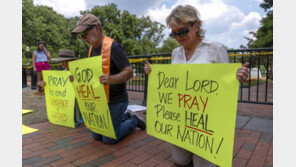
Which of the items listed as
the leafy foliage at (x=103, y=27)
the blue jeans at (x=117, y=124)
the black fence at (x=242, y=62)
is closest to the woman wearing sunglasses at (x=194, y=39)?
the blue jeans at (x=117, y=124)

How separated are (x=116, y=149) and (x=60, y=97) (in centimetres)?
157

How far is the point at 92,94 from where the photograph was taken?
2.30 metres

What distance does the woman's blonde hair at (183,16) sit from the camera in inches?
69.2

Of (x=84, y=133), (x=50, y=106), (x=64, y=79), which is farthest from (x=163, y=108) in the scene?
(x=50, y=106)

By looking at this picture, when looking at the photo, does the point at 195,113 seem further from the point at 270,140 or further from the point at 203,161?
the point at 270,140

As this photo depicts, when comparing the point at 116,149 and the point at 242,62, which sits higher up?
the point at 242,62

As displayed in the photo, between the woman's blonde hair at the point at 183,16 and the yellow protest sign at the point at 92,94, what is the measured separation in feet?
2.98

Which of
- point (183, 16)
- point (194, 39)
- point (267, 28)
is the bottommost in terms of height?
point (194, 39)

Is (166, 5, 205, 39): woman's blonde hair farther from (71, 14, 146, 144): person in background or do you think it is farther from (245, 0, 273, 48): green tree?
(245, 0, 273, 48): green tree

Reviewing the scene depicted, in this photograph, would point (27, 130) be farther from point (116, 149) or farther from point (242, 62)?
point (242, 62)

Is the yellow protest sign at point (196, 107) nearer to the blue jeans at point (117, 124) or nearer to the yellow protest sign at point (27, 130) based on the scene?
the blue jeans at point (117, 124)

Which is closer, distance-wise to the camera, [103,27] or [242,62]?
[242,62]

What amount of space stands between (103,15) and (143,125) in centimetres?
2529

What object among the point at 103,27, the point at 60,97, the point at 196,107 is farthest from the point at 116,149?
the point at 103,27
